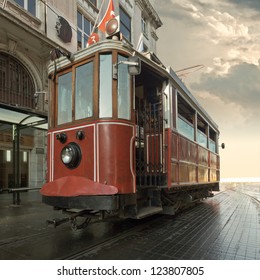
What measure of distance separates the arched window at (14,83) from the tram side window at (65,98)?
23.7 feet

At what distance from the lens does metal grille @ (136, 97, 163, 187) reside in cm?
511

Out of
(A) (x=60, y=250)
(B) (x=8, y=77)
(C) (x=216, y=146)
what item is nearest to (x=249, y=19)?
(A) (x=60, y=250)

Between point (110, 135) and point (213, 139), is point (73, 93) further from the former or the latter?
point (213, 139)

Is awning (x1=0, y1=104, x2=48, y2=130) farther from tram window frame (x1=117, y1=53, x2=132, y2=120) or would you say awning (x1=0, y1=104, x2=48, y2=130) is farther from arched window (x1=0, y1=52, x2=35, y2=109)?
tram window frame (x1=117, y1=53, x2=132, y2=120)

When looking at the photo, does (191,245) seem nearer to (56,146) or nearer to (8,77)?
(56,146)

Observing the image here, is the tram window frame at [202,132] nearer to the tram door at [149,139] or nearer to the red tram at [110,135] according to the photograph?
the red tram at [110,135]

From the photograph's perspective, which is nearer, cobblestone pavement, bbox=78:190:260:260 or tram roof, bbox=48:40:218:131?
cobblestone pavement, bbox=78:190:260:260

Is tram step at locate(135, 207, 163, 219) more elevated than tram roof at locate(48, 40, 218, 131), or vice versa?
tram roof at locate(48, 40, 218, 131)

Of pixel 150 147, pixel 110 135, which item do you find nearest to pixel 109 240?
pixel 110 135

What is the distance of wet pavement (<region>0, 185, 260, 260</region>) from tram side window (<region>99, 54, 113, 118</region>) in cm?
206

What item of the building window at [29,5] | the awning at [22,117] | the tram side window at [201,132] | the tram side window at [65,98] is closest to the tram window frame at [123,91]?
the tram side window at [65,98]

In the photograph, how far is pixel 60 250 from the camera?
3982 mm

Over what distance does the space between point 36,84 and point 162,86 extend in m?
8.84

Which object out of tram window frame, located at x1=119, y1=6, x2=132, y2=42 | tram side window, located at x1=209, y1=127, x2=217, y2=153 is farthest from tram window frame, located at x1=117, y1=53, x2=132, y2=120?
tram side window, located at x1=209, y1=127, x2=217, y2=153
